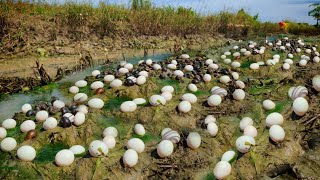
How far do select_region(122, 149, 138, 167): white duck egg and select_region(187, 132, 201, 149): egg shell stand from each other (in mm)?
886

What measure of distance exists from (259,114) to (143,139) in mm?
2234

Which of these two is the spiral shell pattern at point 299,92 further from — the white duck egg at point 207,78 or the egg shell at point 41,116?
the egg shell at point 41,116

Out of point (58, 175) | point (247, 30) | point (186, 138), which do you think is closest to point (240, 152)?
point (186, 138)

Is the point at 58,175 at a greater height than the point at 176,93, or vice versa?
the point at 176,93

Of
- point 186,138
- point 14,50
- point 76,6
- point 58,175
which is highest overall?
point 76,6

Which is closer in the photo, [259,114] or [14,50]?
[259,114]

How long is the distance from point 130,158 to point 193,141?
1027 millimetres

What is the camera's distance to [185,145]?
539cm

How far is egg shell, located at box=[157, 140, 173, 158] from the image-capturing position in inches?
199

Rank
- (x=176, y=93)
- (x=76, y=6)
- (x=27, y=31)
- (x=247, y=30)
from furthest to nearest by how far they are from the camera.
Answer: (x=247, y=30) < (x=76, y=6) < (x=27, y=31) < (x=176, y=93)

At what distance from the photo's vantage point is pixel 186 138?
5.43 m

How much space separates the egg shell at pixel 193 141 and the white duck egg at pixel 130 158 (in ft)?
2.91

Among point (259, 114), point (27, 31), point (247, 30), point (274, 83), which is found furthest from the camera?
point (247, 30)

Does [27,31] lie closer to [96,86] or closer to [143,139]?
[96,86]
